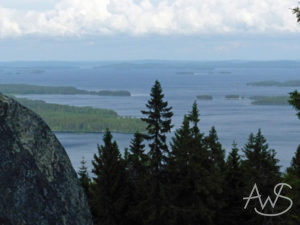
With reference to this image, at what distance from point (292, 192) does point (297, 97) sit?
1.95m

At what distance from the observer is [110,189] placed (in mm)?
26688

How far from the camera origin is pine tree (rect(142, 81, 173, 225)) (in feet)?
77.6

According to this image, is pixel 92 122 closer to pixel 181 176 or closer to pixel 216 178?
pixel 181 176

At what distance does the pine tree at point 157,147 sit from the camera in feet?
77.6

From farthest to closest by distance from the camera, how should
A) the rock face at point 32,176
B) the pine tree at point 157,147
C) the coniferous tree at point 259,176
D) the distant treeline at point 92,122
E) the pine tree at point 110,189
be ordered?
1. the distant treeline at point 92,122
2. the pine tree at point 110,189
3. the coniferous tree at point 259,176
4. the pine tree at point 157,147
5. the rock face at point 32,176

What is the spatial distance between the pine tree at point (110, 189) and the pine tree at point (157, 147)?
2.27 m

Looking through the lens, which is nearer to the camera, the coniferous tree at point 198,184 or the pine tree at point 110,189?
the coniferous tree at point 198,184

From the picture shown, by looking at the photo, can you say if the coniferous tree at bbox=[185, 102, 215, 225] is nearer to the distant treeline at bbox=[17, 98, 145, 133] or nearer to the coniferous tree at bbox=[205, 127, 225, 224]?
the coniferous tree at bbox=[205, 127, 225, 224]

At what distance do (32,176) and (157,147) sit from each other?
15313 mm

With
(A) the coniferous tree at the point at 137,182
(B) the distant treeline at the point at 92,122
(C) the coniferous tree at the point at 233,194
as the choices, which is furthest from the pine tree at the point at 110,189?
(B) the distant treeline at the point at 92,122

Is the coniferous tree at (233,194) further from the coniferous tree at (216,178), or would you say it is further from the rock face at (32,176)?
the rock face at (32,176)

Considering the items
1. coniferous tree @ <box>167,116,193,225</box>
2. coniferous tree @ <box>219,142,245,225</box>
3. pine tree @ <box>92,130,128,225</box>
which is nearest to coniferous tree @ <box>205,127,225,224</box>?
coniferous tree @ <box>219,142,245,225</box>

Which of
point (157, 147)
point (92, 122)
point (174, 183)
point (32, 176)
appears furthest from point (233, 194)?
point (92, 122)

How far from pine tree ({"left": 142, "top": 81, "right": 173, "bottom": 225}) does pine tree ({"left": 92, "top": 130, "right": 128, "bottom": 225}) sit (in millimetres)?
2272
